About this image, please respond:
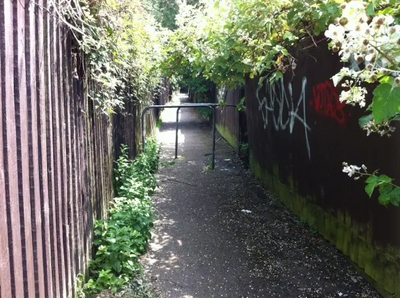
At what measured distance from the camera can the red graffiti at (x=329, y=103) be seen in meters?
4.21

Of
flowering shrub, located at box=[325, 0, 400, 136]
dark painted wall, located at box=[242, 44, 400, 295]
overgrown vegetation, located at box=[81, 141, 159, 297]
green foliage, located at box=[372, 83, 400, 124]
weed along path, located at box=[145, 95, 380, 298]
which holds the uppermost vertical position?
flowering shrub, located at box=[325, 0, 400, 136]

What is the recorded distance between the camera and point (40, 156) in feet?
8.16

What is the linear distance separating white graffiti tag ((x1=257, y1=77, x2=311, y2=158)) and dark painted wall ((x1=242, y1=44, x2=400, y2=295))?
1 cm

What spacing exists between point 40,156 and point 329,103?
A: 319 cm

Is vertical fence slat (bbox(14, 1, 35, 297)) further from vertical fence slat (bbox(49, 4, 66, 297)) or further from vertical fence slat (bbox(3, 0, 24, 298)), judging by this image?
vertical fence slat (bbox(49, 4, 66, 297))

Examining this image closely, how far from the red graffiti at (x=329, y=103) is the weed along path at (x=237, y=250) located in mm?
1484

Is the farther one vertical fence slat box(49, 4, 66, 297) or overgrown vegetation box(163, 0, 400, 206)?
vertical fence slat box(49, 4, 66, 297)

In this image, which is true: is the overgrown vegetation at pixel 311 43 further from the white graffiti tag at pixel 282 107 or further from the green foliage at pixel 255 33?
the white graffiti tag at pixel 282 107

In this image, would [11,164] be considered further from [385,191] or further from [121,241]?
[385,191]

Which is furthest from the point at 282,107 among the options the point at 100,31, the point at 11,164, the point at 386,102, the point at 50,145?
the point at 11,164

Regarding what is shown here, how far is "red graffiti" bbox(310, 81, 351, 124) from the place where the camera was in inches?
166

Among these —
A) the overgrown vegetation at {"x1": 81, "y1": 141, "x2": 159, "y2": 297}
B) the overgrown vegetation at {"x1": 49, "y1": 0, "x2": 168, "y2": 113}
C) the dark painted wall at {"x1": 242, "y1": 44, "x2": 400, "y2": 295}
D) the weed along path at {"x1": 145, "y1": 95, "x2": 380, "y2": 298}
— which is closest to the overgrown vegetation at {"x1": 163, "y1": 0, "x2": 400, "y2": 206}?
the dark painted wall at {"x1": 242, "y1": 44, "x2": 400, "y2": 295}

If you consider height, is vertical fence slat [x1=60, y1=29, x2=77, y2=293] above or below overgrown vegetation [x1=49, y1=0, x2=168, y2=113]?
below

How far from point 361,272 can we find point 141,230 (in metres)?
2.35
